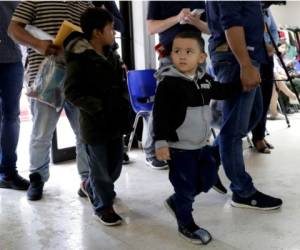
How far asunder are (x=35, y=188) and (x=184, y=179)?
1.04 m

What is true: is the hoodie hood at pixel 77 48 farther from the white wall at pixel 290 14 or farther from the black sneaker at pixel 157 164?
the white wall at pixel 290 14

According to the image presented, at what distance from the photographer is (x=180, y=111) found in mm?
1740

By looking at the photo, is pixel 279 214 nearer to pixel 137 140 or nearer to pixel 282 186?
pixel 282 186

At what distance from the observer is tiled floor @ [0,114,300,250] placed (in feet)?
5.97

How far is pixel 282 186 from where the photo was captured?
8.18 ft

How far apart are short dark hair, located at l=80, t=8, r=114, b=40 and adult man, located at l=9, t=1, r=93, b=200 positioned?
239 mm

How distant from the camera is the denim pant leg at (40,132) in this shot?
2334 mm

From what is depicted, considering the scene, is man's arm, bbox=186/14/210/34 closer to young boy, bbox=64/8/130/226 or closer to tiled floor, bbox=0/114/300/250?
young boy, bbox=64/8/130/226

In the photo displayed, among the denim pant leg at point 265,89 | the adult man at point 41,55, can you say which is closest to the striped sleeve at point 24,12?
the adult man at point 41,55

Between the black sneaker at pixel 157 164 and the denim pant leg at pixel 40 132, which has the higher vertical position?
the denim pant leg at pixel 40 132

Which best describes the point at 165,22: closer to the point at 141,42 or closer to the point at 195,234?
the point at 195,234

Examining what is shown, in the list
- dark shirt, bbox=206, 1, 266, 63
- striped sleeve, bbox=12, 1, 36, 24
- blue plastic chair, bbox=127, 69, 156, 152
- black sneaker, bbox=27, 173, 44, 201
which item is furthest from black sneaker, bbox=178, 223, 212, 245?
blue plastic chair, bbox=127, 69, 156, 152

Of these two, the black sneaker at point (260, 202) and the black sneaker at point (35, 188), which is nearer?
Result: the black sneaker at point (260, 202)

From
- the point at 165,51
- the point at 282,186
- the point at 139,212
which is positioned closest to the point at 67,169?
the point at 139,212
